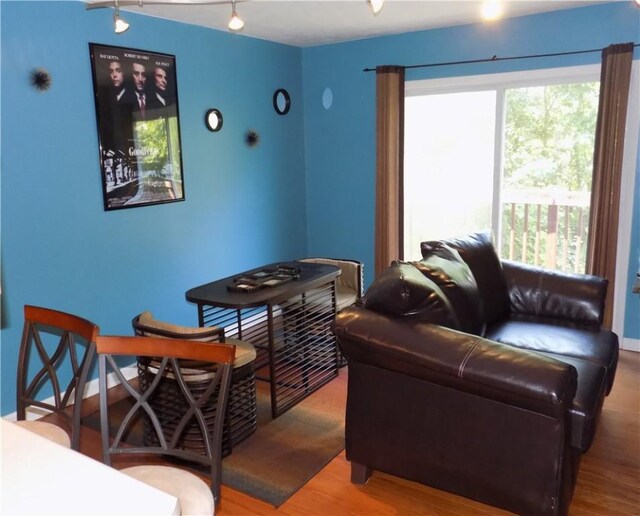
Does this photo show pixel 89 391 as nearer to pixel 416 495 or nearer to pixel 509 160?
pixel 416 495

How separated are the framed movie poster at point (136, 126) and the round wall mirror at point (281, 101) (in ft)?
3.75

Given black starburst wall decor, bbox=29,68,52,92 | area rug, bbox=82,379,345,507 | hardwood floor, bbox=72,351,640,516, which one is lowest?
hardwood floor, bbox=72,351,640,516

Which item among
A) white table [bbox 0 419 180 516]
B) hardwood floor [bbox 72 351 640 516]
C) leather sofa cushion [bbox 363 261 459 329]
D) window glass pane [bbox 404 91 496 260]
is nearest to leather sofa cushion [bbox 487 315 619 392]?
hardwood floor [bbox 72 351 640 516]

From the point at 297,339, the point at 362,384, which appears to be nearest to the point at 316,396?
the point at 297,339

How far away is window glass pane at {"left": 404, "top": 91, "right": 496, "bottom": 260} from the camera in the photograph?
444 centimetres

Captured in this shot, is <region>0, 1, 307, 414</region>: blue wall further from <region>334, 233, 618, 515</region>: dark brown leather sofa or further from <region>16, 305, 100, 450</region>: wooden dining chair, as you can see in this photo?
<region>334, 233, 618, 515</region>: dark brown leather sofa

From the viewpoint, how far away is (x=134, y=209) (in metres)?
3.63

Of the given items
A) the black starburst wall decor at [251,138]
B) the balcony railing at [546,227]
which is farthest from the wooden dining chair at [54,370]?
the balcony railing at [546,227]

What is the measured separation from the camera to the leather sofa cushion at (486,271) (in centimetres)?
309

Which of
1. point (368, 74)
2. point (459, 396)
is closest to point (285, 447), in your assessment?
point (459, 396)

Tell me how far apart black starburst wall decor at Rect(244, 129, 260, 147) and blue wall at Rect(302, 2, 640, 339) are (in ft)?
2.44

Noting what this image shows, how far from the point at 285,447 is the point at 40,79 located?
2370 mm

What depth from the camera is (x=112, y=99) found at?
342 centimetres

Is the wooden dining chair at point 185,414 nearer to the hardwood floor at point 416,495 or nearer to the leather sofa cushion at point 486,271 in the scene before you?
the hardwood floor at point 416,495
